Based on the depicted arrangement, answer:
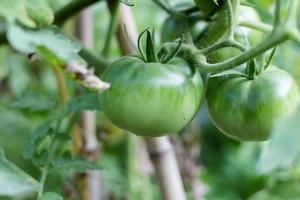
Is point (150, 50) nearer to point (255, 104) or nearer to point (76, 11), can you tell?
point (255, 104)

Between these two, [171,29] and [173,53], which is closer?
[173,53]

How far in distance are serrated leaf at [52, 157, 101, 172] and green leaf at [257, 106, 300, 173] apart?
31cm

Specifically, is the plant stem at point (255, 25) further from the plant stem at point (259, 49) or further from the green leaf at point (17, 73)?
the green leaf at point (17, 73)

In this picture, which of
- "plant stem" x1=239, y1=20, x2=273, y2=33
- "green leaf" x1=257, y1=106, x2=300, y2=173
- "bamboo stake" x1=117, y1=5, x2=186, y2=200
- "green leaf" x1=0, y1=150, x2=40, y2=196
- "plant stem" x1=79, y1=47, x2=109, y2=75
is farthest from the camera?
"bamboo stake" x1=117, y1=5, x2=186, y2=200

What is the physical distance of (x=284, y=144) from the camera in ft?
1.83

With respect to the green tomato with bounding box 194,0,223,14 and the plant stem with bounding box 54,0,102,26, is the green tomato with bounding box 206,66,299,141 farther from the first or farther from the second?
the plant stem with bounding box 54,0,102,26

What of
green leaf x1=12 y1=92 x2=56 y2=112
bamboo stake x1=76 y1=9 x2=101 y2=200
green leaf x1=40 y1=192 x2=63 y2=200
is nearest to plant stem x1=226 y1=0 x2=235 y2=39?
green leaf x1=40 y1=192 x2=63 y2=200

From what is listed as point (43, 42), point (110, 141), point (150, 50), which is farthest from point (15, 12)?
point (110, 141)

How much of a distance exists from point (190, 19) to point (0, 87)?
119 centimetres

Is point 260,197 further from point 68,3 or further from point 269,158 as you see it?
point 269,158

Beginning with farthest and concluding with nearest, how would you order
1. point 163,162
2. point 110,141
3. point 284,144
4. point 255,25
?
point 110,141 < point 163,162 < point 255,25 < point 284,144

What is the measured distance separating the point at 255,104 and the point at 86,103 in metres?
0.25

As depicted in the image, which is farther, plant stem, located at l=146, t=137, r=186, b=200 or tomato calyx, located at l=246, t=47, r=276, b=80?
plant stem, located at l=146, t=137, r=186, b=200

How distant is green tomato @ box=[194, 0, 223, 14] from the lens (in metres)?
0.81
